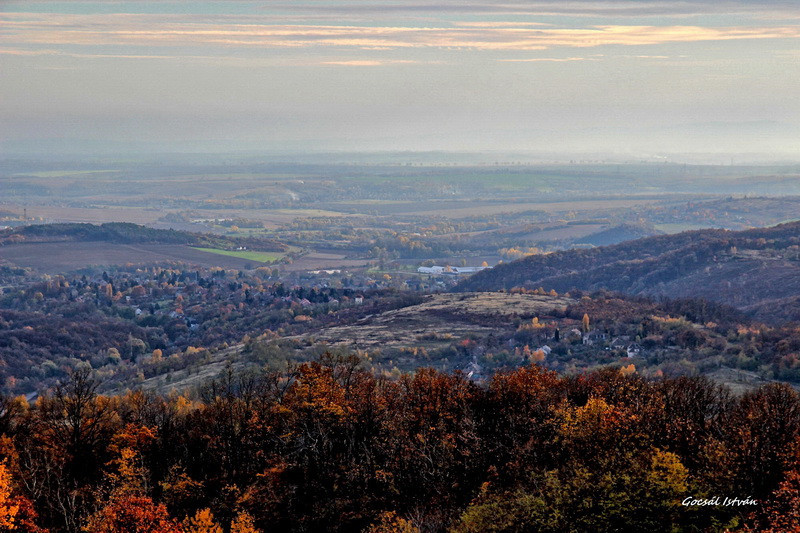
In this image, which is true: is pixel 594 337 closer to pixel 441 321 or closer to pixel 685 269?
pixel 441 321

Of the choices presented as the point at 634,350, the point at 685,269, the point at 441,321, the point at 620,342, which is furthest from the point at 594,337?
the point at 685,269

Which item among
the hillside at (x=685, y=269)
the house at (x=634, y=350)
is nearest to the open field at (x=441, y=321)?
the house at (x=634, y=350)

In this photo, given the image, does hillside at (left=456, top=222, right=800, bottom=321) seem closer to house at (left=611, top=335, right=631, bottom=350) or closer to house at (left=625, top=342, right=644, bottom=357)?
house at (left=611, top=335, right=631, bottom=350)

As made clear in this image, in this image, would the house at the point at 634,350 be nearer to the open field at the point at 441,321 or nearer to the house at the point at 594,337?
the house at the point at 594,337

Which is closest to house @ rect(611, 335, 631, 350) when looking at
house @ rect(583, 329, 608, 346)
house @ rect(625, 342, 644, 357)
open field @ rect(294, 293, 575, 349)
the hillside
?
house @ rect(625, 342, 644, 357)

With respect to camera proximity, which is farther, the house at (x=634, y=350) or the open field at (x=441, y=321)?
the open field at (x=441, y=321)
